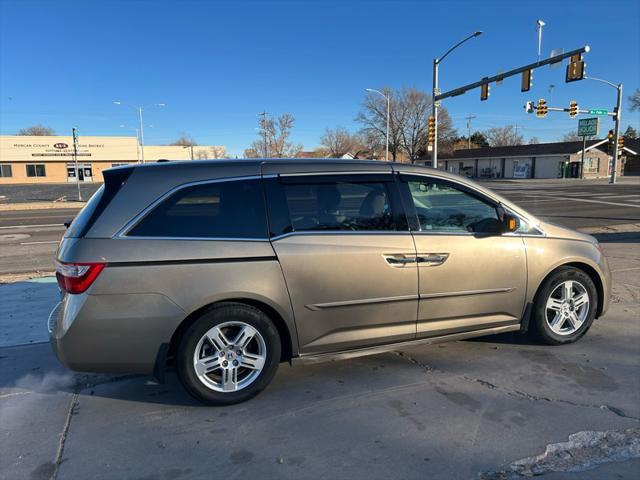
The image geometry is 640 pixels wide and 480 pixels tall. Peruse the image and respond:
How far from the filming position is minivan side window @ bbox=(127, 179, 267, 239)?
321 cm

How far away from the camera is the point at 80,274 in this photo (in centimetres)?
304

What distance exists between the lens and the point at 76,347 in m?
3.10

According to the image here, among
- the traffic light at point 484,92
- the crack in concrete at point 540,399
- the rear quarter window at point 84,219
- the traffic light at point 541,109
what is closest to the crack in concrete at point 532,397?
the crack in concrete at point 540,399

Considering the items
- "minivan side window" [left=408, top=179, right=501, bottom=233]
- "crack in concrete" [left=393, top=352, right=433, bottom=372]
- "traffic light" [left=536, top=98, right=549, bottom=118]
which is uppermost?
"traffic light" [left=536, top=98, right=549, bottom=118]

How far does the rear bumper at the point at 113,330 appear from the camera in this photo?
306 centimetres

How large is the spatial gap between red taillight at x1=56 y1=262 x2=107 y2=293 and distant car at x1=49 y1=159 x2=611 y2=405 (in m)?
0.01

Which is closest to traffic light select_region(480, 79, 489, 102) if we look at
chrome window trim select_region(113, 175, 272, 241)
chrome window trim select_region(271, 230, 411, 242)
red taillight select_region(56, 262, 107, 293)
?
chrome window trim select_region(271, 230, 411, 242)

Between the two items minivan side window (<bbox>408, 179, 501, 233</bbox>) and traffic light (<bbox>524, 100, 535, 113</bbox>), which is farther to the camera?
traffic light (<bbox>524, 100, 535, 113</bbox>)

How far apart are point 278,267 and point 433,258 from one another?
126 cm

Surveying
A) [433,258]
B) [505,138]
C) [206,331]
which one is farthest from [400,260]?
[505,138]

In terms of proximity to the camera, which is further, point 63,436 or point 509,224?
point 509,224

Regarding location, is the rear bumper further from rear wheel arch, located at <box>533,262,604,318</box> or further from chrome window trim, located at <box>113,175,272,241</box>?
rear wheel arch, located at <box>533,262,604,318</box>

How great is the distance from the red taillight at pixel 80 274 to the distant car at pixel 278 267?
1 cm

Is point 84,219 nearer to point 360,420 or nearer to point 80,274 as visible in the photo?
point 80,274
